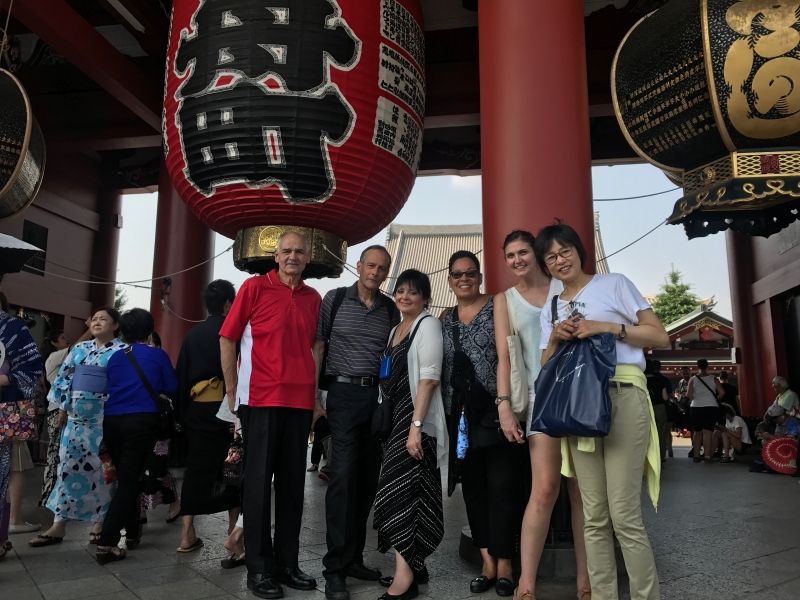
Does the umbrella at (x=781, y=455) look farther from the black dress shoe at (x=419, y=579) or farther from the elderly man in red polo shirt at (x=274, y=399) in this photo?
the elderly man in red polo shirt at (x=274, y=399)

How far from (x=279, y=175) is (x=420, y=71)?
135cm

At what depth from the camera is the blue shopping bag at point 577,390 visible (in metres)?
Result: 1.86

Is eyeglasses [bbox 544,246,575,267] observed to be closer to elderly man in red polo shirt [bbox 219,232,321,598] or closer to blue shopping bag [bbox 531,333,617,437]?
blue shopping bag [bbox 531,333,617,437]

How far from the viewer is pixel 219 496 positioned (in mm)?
3039

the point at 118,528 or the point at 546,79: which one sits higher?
the point at 546,79

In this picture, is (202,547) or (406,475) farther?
(202,547)

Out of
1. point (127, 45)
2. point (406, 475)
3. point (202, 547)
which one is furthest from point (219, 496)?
point (127, 45)

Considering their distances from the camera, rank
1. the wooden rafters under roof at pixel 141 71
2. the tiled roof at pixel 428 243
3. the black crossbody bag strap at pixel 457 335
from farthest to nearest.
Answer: the tiled roof at pixel 428 243 → the wooden rafters under roof at pixel 141 71 → the black crossbody bag strap at pixel 457 335

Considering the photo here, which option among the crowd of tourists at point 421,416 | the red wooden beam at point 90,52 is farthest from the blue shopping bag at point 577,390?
the red wooden beam at point 90,52

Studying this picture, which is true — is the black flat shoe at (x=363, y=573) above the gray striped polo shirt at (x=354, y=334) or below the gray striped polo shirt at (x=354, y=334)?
below

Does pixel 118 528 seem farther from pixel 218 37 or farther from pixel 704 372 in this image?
pixel 704 372

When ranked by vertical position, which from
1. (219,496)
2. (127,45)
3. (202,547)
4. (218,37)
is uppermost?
(127,45)

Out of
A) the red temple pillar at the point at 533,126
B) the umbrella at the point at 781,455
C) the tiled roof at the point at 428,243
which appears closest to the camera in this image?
the red temple pillar at the point at 533,126

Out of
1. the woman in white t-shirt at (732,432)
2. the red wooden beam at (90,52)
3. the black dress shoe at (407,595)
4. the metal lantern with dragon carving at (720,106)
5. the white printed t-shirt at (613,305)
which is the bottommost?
the black dress shoe at (407,595)
